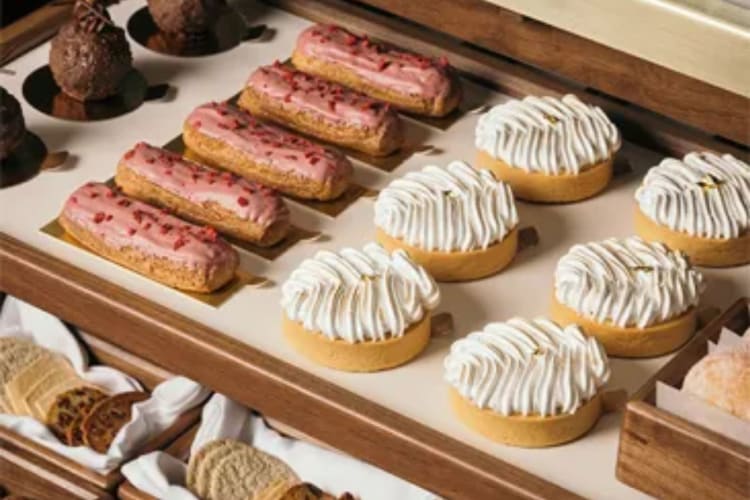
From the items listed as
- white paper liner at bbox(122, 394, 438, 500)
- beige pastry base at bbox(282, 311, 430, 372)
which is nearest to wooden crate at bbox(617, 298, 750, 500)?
beige pastry base at bbox(282, 311, 430, 372)

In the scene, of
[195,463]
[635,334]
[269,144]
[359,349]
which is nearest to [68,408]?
[195,463]

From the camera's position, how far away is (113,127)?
11.3 ft

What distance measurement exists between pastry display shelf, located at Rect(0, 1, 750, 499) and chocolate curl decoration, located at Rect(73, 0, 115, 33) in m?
0.18

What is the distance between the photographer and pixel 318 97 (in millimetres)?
3377

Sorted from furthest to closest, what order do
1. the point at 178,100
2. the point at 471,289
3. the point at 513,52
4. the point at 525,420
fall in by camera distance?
the point at 178,100, the point at 513,52, the point at 471,289, the point at 525,420

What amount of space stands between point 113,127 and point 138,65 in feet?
0.77

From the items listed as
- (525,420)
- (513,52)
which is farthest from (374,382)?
(513,52)

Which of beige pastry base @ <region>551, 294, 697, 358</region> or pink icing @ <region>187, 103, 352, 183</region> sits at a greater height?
pink icing @ <region>187, 103, 352, 183</region>

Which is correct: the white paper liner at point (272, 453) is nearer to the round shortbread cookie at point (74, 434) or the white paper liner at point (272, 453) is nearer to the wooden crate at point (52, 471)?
the wooden crate at point (52, 471)

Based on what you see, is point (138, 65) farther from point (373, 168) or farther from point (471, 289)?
point (471, 289)

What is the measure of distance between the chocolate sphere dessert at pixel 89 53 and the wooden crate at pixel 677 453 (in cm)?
138

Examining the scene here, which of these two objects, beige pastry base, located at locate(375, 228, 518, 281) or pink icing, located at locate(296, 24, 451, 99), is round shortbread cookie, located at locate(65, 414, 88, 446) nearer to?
beige pastry base, located at locate(375, 228, 518, 281)

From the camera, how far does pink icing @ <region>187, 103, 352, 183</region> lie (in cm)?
320

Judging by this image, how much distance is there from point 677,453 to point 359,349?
22.2 inches
